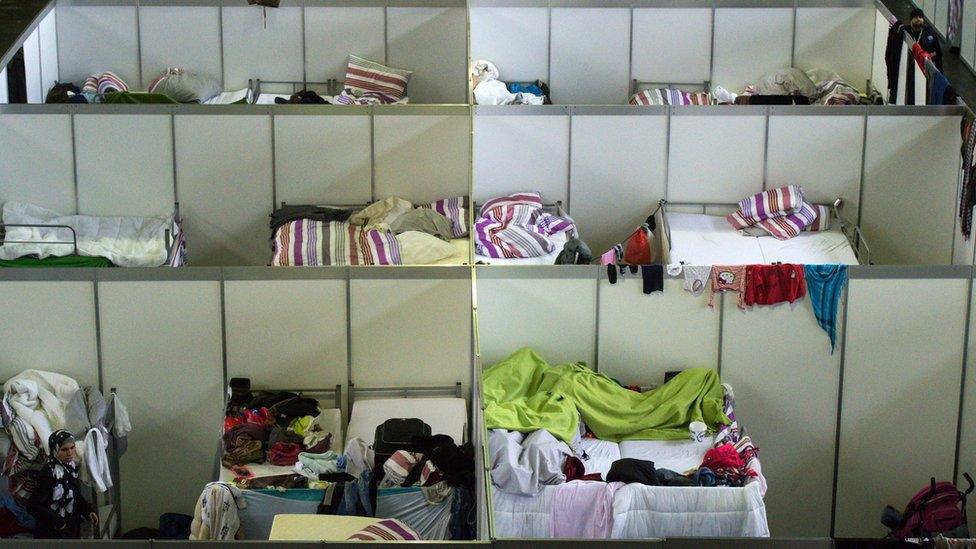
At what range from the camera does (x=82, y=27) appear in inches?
476

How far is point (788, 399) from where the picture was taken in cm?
849

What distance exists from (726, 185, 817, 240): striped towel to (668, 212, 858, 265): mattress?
3.3 inches

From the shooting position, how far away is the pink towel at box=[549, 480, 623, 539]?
7.17 m

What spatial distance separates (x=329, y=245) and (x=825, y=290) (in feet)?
12.2

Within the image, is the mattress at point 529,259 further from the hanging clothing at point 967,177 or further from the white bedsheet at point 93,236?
the hanging clothing at point 967,177

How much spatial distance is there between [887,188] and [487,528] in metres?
6.31

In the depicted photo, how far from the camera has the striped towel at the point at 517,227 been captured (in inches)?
392

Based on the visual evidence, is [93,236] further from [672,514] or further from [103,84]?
[672,514]

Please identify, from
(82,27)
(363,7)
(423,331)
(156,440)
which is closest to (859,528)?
(423,331)

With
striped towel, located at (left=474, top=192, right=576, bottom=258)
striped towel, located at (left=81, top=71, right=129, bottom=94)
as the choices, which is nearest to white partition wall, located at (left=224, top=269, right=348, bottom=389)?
striped towel, located at (left=474, top=192, right=576, bottom=258)

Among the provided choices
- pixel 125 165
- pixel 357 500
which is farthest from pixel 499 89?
pixel 357 500

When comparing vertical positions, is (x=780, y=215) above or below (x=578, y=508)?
above

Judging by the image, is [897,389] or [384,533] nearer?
[384,533]

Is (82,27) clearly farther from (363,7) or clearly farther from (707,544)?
(707,544)
